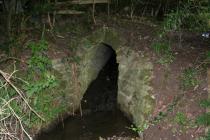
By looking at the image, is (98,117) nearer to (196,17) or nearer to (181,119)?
(181,119)

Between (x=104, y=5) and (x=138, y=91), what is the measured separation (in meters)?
3.28

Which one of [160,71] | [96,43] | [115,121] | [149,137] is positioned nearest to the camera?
[149,137]

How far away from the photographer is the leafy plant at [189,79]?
338 inches

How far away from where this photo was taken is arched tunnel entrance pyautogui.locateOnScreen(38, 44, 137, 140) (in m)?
9.36

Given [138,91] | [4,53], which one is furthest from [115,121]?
[4,53]

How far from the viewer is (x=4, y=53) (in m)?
9.64

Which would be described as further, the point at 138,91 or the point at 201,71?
the point at 138,91

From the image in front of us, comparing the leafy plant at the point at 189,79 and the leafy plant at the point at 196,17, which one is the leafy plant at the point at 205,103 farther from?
the leafy plant at the point at 196,17

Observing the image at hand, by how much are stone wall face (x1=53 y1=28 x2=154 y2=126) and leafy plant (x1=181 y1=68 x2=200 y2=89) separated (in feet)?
2.54

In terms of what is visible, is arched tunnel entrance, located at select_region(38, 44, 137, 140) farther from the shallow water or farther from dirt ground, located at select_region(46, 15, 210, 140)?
dirt ground, located at select_region(46, 15, 210, 140)

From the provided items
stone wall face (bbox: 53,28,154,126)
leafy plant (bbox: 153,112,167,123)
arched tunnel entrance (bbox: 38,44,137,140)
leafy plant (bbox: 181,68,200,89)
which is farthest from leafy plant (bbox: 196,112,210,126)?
arched tunnel entrance (bbox: 38,44,137,140)

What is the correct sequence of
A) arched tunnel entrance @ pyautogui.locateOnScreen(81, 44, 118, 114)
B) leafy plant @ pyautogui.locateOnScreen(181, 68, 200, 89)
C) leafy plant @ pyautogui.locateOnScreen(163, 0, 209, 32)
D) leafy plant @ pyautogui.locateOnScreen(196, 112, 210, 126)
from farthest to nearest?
1. arched tunnel entrance @ pyautogui.locateOnScreen(81, 44, 118, 114)
2. leafy plant @ pyautogui.locateOnScreen(163, 0, 209, 32)
3. leafy plant @ pyautogui.locateOnScreen(181, 68, 200, 89)
4. leafy plant @ pyautogui.locateOnScreen(196, 112, 210, 126)

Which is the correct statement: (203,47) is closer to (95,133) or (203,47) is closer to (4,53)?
(95,133)

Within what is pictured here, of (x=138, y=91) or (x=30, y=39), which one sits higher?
(x=30, y=39)
